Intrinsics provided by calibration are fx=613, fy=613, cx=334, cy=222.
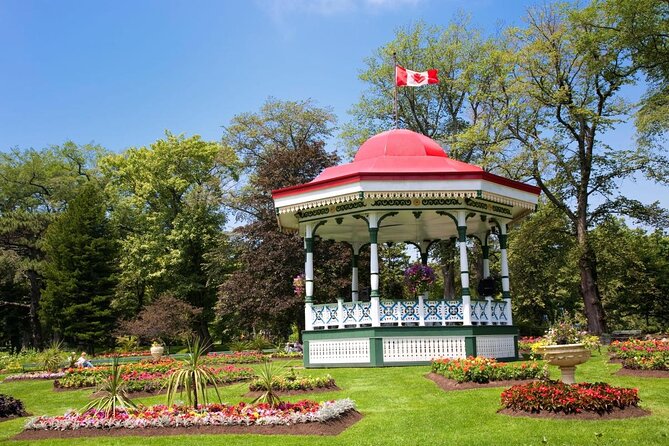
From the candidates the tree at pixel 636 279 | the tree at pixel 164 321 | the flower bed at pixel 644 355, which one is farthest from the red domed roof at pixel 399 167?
the tree at pixel 164 321

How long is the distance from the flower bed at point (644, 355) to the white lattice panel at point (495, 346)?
10.8ft

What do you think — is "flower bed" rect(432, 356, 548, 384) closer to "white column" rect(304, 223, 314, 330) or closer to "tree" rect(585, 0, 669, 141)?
"white column" rect(304, 223, 314, 330)

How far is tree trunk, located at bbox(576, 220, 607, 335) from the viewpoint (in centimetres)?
2828

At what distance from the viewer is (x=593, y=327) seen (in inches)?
1110

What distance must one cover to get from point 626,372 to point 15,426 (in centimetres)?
1335

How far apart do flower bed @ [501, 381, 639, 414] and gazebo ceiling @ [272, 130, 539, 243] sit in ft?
30.1

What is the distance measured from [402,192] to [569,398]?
9.81m

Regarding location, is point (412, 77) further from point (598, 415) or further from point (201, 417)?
point (201, 417)

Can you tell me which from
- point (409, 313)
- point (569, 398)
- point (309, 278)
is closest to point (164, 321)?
point (309, 278)

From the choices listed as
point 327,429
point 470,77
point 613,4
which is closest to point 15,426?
point 327,429

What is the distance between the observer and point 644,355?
49.8 ft

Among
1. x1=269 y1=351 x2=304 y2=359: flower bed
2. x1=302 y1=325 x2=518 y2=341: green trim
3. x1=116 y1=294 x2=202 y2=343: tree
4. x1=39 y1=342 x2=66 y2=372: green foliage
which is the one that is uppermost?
x1=116 y1=294 x2=202 y2=343: tree

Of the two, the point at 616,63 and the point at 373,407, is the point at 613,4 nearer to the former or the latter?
the point at 616,63

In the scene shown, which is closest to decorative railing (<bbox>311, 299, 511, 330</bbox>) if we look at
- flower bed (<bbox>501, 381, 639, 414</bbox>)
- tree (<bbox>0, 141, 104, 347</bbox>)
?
flower bed (<bbox>501, 381, 639, 414</bbox>)
